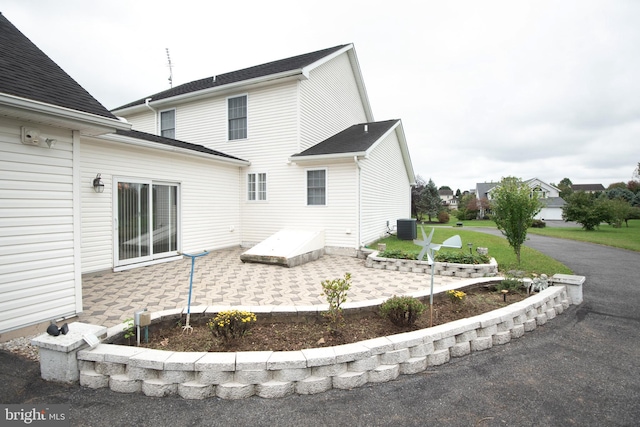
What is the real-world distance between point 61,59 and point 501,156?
54.7 m

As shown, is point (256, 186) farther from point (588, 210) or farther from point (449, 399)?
point (588, 210)

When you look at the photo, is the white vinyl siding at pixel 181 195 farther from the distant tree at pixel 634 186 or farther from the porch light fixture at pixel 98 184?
the distant tree at pixel 634 186

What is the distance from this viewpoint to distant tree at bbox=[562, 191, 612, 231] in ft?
66.7

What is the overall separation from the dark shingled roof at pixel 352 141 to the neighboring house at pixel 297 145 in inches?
1.9

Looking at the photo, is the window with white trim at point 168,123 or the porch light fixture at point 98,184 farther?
the window with white trim at point 168,123

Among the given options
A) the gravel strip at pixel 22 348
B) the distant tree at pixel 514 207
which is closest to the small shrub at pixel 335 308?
the gravel strip at pixel 22 348

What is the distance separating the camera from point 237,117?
39.5 feet

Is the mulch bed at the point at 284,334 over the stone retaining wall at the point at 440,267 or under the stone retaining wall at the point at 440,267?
under

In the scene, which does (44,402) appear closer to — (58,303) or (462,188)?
(58,303)

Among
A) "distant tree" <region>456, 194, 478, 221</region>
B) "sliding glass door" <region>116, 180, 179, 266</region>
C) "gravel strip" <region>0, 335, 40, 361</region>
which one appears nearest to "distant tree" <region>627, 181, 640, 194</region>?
"distant tree" <region>456, 194, 478, 221</region>

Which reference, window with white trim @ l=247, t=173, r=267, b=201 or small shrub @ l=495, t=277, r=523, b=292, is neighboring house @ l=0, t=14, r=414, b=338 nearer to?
window with white trim @ l=247, t=173, r=267, b=201

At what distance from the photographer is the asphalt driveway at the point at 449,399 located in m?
2.41

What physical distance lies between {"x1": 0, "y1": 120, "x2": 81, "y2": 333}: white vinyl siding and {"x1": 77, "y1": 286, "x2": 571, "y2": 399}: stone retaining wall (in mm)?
2011

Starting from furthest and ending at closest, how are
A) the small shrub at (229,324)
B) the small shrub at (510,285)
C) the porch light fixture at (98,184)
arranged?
the porch light fixture at (98,184)
the small shrub at (510,285)
the small shrub at (229,324)
